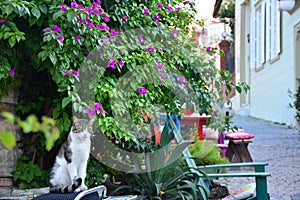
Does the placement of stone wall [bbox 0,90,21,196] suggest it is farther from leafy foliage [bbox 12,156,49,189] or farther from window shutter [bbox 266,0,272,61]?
window shutter [bbox 266,0,272,61]

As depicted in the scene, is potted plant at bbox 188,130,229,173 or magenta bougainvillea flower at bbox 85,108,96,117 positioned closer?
magenta bougainvillea flower at bbox 85,108,96,117

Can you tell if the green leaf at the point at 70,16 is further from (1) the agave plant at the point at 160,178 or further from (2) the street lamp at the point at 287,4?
(2) the street lamp at the point at 287,4

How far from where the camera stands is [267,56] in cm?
1326

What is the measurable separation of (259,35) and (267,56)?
131 cm

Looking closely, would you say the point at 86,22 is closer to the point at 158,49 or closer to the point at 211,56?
the point at 158,49

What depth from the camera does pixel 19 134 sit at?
146 inches

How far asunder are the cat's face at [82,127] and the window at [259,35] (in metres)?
11.3

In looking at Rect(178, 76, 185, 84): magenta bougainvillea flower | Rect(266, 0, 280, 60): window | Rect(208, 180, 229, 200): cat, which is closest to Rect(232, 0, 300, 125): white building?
Rect(266, 0, 280, 60): window

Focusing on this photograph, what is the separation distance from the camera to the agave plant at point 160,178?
3559 mm

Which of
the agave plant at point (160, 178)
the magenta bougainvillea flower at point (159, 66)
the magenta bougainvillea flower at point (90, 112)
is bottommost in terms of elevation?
the agave plant at point (160, 178)

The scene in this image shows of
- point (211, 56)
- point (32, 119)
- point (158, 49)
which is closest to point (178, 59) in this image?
point (158, 49)

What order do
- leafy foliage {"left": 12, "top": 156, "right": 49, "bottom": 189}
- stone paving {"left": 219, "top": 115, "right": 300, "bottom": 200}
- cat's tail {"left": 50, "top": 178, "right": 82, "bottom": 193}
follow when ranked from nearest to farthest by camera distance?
cat's tail {"left": 50, "top": 178, "right": 82, "bottom": 193} < leafy foliage {"left": 12, "top": 156, "right": 49, "bottom": 189} < stone paving {"left": 219, "top": 115, "right": 300, "bottom": 200}

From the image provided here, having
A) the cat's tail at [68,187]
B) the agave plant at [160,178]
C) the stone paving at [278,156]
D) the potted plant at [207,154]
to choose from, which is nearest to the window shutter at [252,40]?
the stone paving at [278,156]

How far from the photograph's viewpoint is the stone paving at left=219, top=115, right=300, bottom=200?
200 inches
